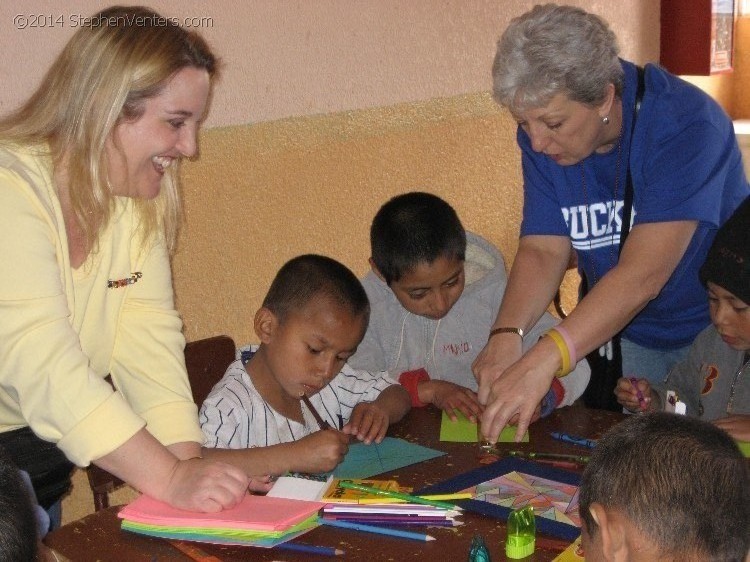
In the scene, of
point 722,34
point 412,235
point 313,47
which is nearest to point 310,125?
point 313,47

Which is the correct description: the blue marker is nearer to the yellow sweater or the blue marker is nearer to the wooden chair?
the yellow sweater

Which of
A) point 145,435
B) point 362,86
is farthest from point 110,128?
point 362,86

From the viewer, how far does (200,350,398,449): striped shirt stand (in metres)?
2.12

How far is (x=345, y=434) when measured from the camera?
2055 millimetres

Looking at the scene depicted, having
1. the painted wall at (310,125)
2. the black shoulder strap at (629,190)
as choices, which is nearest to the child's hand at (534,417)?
the black shoulder strap at (629,190)

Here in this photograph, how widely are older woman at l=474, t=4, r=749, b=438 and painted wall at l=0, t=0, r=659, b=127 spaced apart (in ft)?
2.78

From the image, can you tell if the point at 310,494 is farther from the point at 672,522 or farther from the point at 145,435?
the point at 672,522

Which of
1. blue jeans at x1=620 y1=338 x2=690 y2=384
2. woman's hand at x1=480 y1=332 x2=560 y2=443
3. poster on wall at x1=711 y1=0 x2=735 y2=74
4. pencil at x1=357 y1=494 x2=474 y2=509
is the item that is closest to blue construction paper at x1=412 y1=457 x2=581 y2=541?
pencil at x1=357 y1=494 x2=474 y2=509

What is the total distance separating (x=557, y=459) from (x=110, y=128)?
40.7 inches

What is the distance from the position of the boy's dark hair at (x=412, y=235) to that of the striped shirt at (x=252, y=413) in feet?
1.27

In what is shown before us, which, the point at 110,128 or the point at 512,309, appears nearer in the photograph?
Result: the point at 110,128

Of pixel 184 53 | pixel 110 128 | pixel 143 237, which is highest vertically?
pixel 184 53

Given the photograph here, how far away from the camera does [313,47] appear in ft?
10.3

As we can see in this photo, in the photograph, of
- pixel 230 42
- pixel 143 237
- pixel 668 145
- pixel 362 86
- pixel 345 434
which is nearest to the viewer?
pixel 143 237
